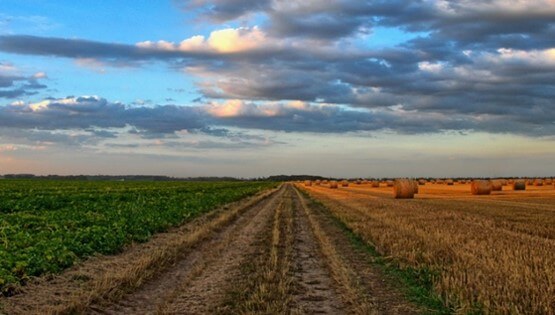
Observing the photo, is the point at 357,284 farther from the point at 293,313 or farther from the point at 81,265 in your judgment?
the point at 81,265

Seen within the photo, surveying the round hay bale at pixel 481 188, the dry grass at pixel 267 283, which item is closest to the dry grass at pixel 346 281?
the dry grass at pixel 267 283

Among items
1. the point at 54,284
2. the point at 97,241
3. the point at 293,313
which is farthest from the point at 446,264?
the point at 97,241

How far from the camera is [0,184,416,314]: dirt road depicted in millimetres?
9391

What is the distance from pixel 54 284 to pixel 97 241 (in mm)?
5179

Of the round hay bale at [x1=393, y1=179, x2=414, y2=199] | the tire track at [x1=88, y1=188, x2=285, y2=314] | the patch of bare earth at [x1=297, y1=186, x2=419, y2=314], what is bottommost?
the tire track at [x1=88, y1=188, x2=285, y2=314]

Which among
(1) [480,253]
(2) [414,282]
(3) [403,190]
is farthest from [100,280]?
(3) [403,190]

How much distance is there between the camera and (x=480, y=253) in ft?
44.5

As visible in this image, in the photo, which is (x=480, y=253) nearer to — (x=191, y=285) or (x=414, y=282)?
(x=414, y=282)

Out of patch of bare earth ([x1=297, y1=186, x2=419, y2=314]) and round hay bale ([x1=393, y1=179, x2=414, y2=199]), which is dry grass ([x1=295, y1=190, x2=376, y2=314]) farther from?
round hay bale ([x1=393, y1=179, x2=414, y2=199])

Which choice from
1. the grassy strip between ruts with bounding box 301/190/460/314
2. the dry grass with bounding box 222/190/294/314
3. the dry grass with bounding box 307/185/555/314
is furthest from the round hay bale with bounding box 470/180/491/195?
the grassy strip between ruts with bounding box 301/190/460/314

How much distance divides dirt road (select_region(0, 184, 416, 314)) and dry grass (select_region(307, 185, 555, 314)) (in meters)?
1.09

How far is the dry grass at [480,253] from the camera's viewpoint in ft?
29.7

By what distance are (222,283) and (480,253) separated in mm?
6508

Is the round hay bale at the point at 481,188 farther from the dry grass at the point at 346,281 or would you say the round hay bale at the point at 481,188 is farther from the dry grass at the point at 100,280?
the dry grass at the point at 100,280
